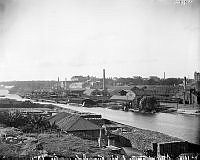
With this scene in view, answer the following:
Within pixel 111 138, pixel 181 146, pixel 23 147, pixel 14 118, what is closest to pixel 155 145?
pixel 181 146

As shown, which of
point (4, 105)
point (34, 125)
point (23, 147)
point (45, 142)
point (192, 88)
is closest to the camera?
point (23, 147)

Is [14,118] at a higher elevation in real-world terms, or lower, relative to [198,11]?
lower

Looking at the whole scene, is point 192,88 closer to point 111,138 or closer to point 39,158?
point 111,138

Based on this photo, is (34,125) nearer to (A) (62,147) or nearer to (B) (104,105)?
(A) (62,147)

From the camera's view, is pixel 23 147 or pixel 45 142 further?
pixel 45 142

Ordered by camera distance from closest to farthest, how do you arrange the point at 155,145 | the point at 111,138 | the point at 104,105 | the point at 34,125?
the point at 155,145
the point at 111,138
the point at 34,125
the point at 104,105

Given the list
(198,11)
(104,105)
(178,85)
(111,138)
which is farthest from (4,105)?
(178,85)

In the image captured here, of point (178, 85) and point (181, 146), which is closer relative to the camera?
point (181, 146)

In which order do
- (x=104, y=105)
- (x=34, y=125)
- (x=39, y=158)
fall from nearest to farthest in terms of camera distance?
(x=39, y=158) < (x=34, y=125) < (x=104, y=105)

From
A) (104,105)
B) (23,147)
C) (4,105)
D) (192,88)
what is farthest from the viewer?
(104,105)
